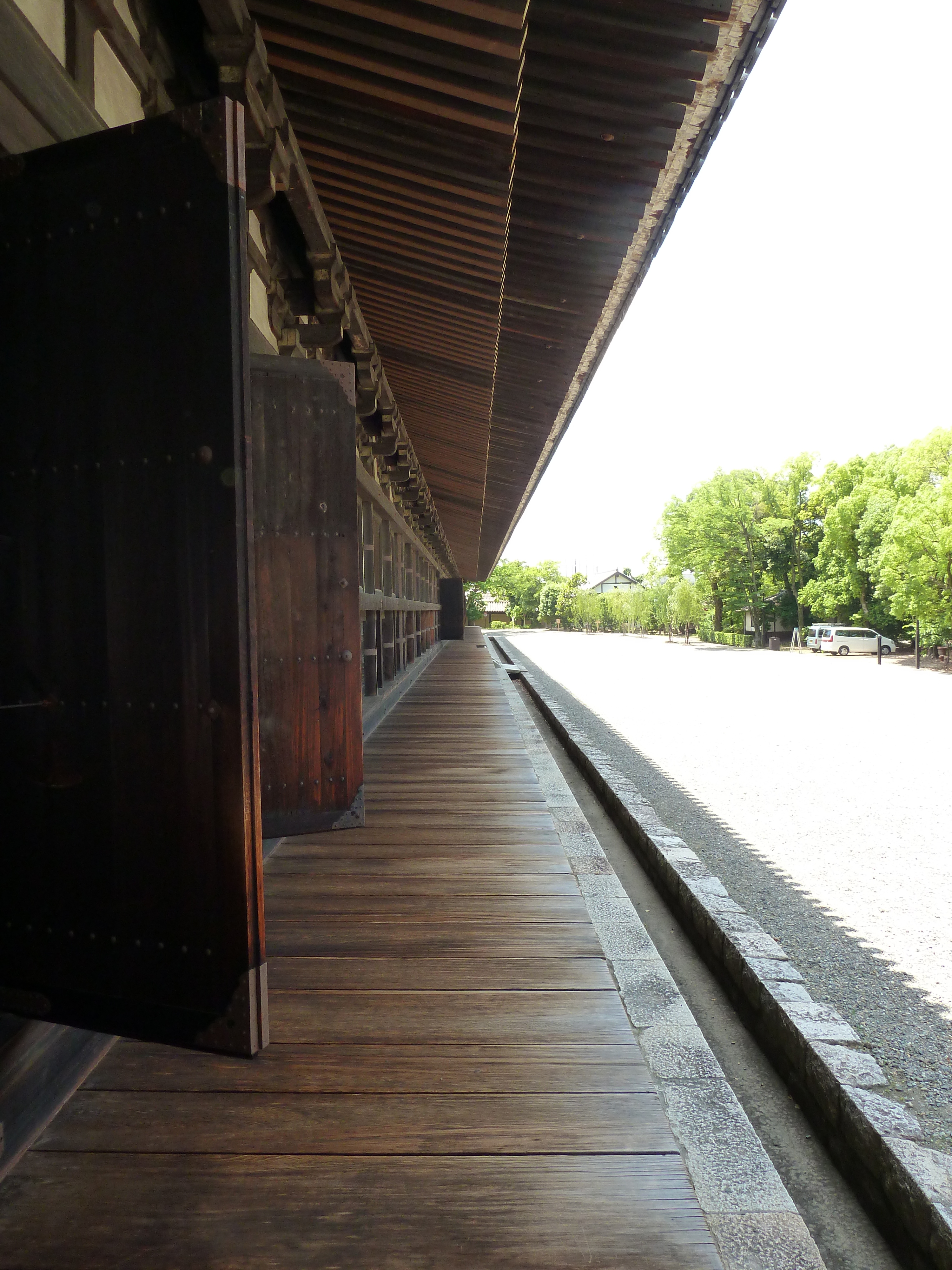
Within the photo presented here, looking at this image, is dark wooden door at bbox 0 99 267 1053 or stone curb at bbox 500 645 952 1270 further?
stone curb at bbox 500 645 952 1270

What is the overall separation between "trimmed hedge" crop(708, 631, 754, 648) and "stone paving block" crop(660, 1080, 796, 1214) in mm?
41516

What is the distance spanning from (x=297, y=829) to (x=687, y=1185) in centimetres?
241

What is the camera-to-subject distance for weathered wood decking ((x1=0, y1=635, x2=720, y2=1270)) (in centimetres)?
129

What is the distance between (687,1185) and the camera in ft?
4.66

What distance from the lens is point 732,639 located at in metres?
42.9

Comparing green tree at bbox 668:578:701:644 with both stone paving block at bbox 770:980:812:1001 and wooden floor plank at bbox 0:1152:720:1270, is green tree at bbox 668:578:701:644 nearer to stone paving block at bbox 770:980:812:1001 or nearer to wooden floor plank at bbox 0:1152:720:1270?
stone paving block at bbox 770:980:812:1001

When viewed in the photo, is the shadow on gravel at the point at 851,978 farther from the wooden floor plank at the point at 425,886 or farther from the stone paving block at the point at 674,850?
the wooden floor plank at the point at 425,886

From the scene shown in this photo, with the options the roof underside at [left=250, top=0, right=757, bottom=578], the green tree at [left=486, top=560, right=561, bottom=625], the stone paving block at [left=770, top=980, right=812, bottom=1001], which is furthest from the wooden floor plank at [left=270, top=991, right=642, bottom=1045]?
the green tree at [left=486, top=560, right=561, bottom=625]

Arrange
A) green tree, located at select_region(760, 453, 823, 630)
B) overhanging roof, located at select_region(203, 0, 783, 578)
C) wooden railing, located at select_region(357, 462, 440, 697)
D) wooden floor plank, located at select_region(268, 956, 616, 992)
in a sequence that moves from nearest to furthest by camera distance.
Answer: overhanging roof, located at select_region(203, 0, 783, 578) < wooden floor plank, located at select_region(268, 956, 616, 992) < wooden railing, located at select_region(357, 462, 440, 697) < green tree, located at select_region(760, 453, 823, 630)

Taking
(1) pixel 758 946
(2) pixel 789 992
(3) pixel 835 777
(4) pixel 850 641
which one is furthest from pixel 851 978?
(4) pixel 850 641

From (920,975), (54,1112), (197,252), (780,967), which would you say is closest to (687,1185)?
(54,1112)

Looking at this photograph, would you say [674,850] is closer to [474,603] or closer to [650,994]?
[650,994]

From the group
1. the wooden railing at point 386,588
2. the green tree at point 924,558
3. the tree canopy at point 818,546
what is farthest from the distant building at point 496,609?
the wooden railing at point 386,588

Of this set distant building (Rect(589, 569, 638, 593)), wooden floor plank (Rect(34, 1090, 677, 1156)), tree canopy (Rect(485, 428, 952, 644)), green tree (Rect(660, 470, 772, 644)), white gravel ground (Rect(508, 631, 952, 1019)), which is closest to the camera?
wooden floor plank (Rect(34, 1090, 677, 1156))
